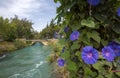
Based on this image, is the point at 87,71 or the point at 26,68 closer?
the point at 87,71

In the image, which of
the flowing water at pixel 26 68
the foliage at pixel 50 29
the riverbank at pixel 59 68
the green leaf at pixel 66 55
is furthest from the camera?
the flowing water at pixel 26 68

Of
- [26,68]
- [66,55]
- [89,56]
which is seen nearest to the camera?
[89,56]

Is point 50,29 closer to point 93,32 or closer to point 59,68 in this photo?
point 59,68

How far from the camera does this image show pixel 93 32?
1400 mm

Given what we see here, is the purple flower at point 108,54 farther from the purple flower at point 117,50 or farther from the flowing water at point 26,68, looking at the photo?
the flowing water at point 26,68

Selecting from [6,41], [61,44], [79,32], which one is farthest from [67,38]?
[6,41]

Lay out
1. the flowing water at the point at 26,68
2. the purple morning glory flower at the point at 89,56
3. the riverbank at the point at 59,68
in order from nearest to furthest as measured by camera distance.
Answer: the purple morning glory flower at the point at 89,56, the riverbank at the point at 59,68, the flowing water at the point at 26,68

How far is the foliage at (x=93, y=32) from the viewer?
1.38 metres

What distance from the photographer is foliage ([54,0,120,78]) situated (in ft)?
4.54

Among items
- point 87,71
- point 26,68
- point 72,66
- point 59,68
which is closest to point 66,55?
point 72,66

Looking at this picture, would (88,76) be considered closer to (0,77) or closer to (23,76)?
(23,76)

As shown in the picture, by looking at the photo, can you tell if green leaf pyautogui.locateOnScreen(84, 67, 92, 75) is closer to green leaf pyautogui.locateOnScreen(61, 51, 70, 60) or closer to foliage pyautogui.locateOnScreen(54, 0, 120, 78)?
foliage pyautogui.locateOnScreen(54, 0, 120, 78)

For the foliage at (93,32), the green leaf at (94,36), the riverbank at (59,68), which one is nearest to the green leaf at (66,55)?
the foliage at (93,32)

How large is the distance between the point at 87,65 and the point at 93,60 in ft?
0.35
